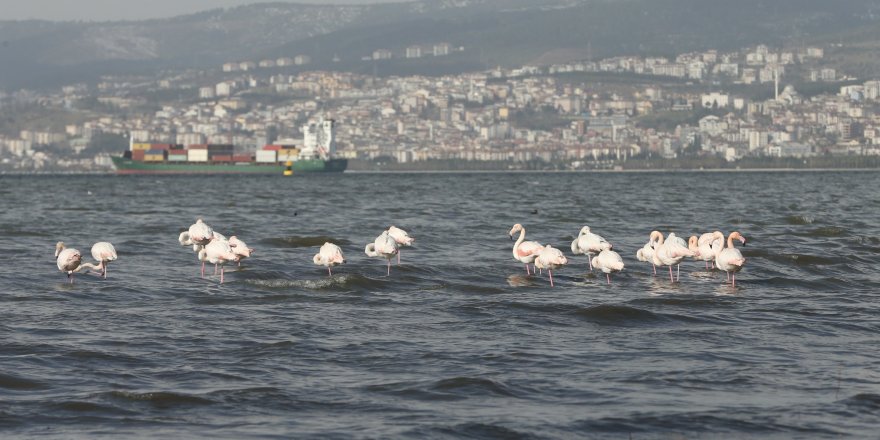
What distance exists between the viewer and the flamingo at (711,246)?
80.6 feet

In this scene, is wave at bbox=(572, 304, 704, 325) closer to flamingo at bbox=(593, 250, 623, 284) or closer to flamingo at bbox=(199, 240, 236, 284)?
flamingo at bbox=(593, 250, 623, 284)

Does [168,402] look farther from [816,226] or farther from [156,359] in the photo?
[816,226]

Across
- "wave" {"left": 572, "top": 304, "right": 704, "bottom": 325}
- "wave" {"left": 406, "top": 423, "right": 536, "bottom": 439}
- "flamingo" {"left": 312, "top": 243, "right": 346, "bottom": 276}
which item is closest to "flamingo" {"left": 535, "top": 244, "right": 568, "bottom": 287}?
"flamingo" {"left": 312, "top": 243, "right": 346, "bottom": 276}

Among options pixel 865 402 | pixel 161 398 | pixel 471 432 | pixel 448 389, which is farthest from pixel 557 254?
pixel 471 432

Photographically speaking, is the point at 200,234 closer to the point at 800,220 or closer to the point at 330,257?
the point at 330,257

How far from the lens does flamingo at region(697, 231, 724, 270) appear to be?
24.6 m

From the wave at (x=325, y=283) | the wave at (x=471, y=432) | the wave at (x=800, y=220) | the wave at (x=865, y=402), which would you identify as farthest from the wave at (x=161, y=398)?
the wave at (x=800, y=220)

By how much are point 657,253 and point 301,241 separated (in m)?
14.1

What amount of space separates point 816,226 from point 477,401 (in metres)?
31.3

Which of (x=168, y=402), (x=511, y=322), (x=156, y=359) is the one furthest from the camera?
(x=511, y=322)

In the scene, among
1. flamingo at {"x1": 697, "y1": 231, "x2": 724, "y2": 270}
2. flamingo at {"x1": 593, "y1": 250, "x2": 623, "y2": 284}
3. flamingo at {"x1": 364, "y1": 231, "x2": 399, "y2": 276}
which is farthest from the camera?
flamingo at {"x1": 364, "y1": 231, "x2": 399, "y2": 276}

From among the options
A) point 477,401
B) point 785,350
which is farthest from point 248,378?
point 785,350

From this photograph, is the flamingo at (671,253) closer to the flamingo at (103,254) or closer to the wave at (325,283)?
the wave at (325,283)

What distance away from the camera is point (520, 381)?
14.5 meters
